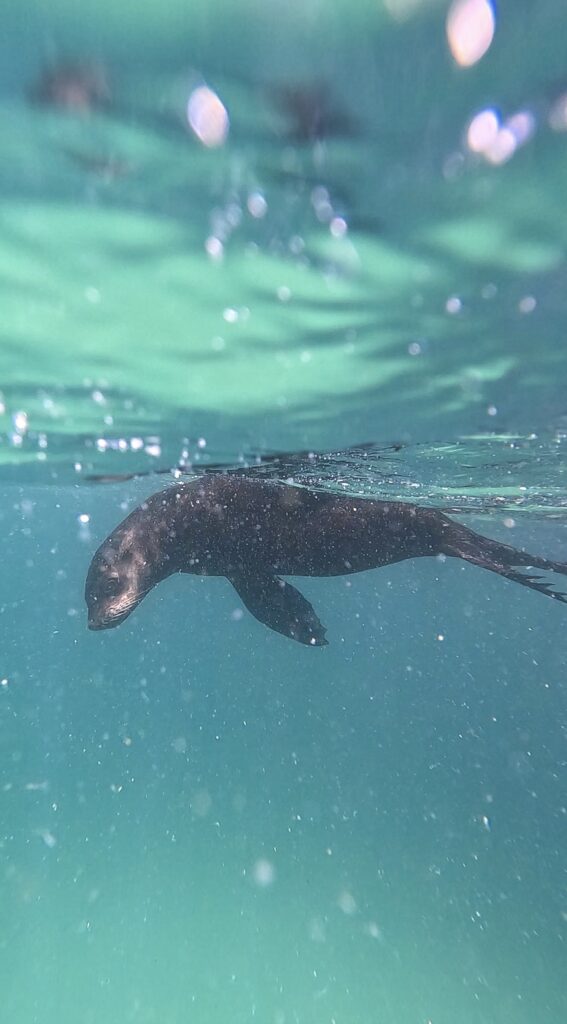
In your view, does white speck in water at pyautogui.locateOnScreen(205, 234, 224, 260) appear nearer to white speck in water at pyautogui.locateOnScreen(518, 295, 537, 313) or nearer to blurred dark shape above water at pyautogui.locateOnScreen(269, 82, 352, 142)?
blurred dark shape above water at pyautogui.locateOnScreen(269, 82, 352, 142)

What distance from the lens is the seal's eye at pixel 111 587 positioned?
9891 mm

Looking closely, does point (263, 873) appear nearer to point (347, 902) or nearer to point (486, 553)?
point (347, 902)

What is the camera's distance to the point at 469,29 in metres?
3.02

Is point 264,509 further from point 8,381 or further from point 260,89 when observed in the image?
point 260,89

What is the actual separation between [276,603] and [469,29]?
30.4 ft

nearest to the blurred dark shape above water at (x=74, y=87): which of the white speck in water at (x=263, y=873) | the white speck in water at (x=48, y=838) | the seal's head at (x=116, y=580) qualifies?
the seal's head at (x=116, y=580)

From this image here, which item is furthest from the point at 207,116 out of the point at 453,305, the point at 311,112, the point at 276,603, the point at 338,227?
the point at 276,603

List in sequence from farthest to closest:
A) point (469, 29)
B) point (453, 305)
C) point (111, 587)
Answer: point (111, 587), point (453, 305), point (469, 29)

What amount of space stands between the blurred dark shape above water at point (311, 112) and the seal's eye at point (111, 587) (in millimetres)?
7711

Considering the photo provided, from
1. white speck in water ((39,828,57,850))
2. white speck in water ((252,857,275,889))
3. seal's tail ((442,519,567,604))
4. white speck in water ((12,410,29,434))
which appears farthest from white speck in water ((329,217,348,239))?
white speck in water ((39,828,57,850))

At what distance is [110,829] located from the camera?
33.0 meters

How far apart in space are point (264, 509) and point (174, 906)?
18.0 m

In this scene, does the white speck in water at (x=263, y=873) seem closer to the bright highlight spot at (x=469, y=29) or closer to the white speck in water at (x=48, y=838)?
the white speck in water at (x=48, y=838)

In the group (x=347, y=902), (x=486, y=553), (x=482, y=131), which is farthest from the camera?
(x=347, y=902)
